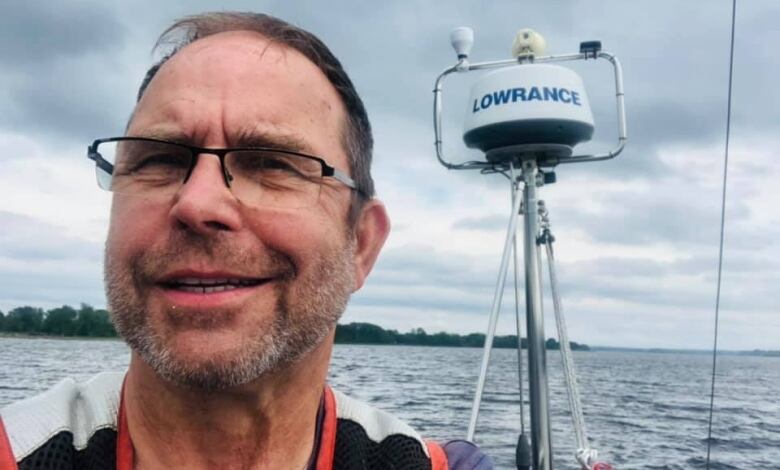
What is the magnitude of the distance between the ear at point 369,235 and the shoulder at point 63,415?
2.39ft

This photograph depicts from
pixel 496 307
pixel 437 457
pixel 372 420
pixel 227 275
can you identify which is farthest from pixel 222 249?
pixel 496 307

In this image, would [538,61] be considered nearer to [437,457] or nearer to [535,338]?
[535,338]

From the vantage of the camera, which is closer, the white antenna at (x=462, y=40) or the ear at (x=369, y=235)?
the ear at (x=369, y=235)

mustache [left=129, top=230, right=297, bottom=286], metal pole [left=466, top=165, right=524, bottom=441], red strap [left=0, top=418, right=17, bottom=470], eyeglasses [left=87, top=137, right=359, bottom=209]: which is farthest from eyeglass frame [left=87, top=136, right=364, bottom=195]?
metal pole [left=466, top=165, right=524, bottom=441]

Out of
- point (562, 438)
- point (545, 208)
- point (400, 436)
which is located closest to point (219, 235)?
point (400, 436)

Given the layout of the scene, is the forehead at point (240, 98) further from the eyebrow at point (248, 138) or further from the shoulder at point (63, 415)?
the shoulder at point (63, 415)

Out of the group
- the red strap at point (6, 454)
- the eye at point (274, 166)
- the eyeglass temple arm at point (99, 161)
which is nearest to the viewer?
the red strap at point (6, 454)

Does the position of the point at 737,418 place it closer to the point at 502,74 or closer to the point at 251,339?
the point at 502,74

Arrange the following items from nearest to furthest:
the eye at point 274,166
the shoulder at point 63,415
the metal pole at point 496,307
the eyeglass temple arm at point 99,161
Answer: the shoulder at point 63,415 < the eye at point 274,166 < the eyeglass temple arm at point 99,161 < the metal pole at point 496,307

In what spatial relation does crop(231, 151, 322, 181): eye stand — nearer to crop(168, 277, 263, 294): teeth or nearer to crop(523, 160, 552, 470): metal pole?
crop(168, 277, 263, 294): teeth

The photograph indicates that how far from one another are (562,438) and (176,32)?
18079 millimetres

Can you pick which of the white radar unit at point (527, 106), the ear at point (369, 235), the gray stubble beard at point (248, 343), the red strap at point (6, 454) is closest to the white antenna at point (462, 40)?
the white radar unit at point (527, 106)

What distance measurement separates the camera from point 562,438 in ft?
60.7

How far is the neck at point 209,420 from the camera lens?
68.4 inches
